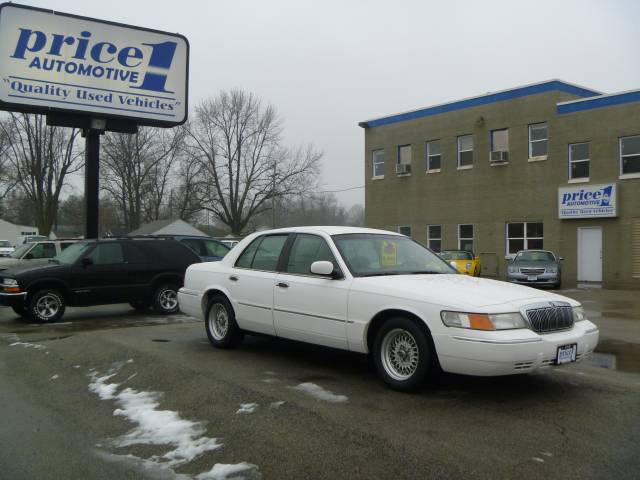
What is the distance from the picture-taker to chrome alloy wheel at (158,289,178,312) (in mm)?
12609

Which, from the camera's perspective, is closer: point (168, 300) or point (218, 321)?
point (218, 321)

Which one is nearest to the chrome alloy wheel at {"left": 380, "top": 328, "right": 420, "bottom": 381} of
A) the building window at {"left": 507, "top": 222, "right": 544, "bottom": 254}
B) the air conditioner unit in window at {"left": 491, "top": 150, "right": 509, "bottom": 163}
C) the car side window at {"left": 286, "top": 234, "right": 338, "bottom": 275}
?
the car side window at {"left": 286, "top": 234, "right": 338, "bottom": 275}

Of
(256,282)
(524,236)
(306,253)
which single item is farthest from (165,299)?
(524,236)

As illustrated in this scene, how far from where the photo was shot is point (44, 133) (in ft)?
166

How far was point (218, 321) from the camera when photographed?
8055mm

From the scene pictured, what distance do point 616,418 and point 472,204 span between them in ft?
80.0

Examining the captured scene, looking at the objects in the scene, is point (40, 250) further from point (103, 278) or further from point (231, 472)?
point (231, 472)

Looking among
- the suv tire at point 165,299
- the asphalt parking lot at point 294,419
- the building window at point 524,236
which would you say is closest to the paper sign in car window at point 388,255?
the asphalt parking lot at point 294,419

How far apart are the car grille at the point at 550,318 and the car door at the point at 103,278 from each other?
29.5 ft

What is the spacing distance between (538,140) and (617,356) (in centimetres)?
2027

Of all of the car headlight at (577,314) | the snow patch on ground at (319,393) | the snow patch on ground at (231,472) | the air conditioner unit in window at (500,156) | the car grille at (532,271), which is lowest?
the snow patch on ground at (231,472)

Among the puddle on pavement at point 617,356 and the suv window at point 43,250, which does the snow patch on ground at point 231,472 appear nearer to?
the puddle on pavement at point 617,356

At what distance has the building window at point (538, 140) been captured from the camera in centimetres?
2600

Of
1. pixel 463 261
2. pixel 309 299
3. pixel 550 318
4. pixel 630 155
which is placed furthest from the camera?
pixel 463 261
